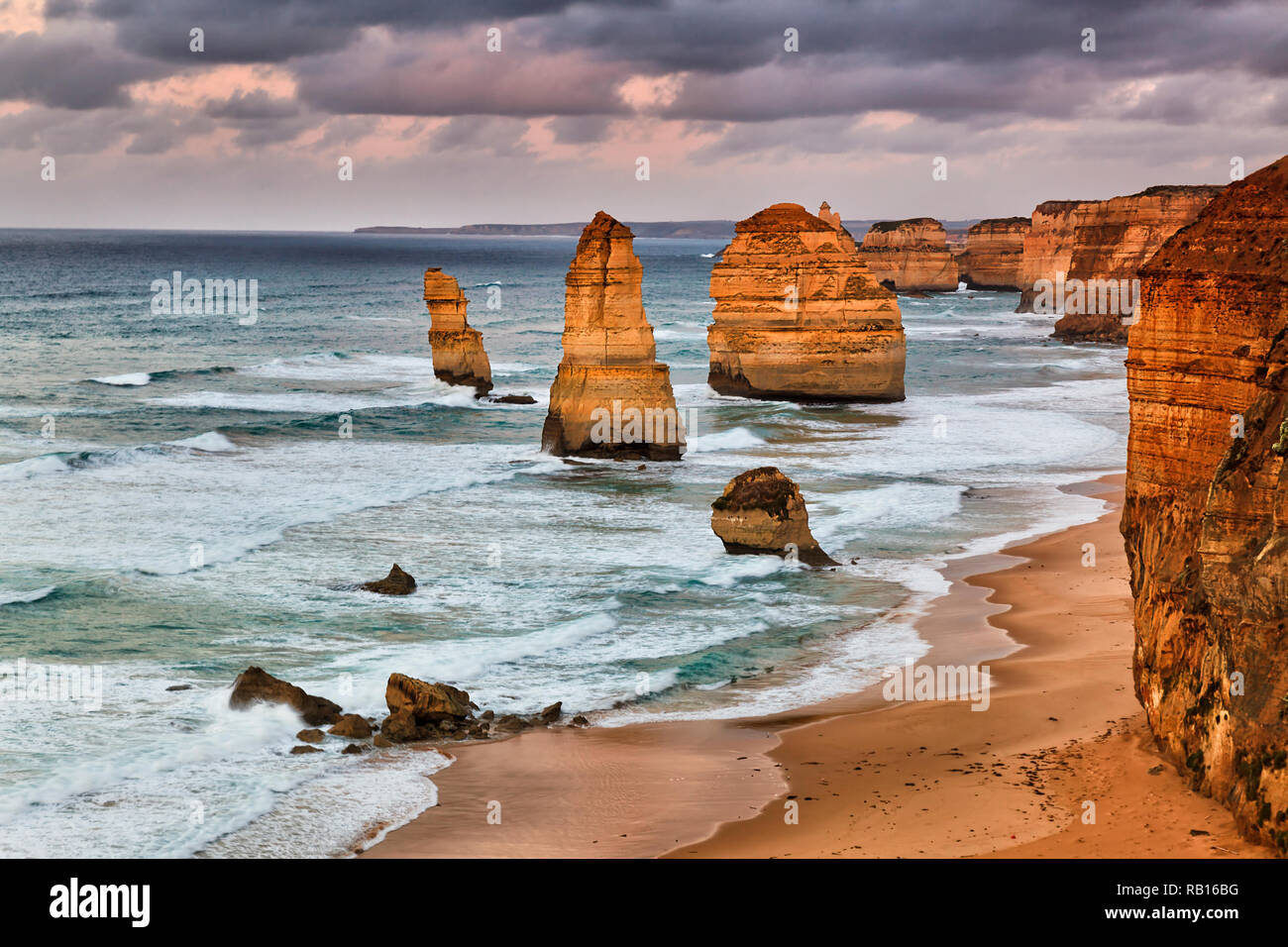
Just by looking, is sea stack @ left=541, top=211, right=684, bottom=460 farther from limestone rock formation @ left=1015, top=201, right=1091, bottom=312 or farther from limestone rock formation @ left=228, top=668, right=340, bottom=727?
limestone rock formation @ left=1015, top=201, right=1091, bottom=312

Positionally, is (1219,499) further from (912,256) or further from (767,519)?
(912,256)

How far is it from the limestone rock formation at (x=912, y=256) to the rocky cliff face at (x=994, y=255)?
3.87 meters

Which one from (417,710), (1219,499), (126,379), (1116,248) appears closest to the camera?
(1219,499)

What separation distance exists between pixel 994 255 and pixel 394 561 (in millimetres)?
113015

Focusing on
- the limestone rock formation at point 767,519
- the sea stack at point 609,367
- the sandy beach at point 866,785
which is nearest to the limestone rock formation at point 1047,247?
the sea stack at point 609,367

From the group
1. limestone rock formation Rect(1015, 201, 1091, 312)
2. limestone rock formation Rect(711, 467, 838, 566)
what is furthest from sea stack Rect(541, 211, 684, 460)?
limestone rock formation Rect(1015, 201, 1091, 312)

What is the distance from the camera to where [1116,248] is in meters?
76.0

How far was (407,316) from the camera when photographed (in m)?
94.6

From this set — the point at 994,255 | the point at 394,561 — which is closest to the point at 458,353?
the point at 394,561

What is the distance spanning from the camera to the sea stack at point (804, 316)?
150 ft

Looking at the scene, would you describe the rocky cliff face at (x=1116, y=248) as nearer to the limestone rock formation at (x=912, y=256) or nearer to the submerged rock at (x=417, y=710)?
the limestone rock formation at (x=912, y=256)

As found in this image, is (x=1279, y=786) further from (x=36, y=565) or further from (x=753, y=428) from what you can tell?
(x=753, y=428)

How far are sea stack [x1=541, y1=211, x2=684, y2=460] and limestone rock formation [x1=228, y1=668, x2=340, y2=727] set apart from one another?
18937 mm
